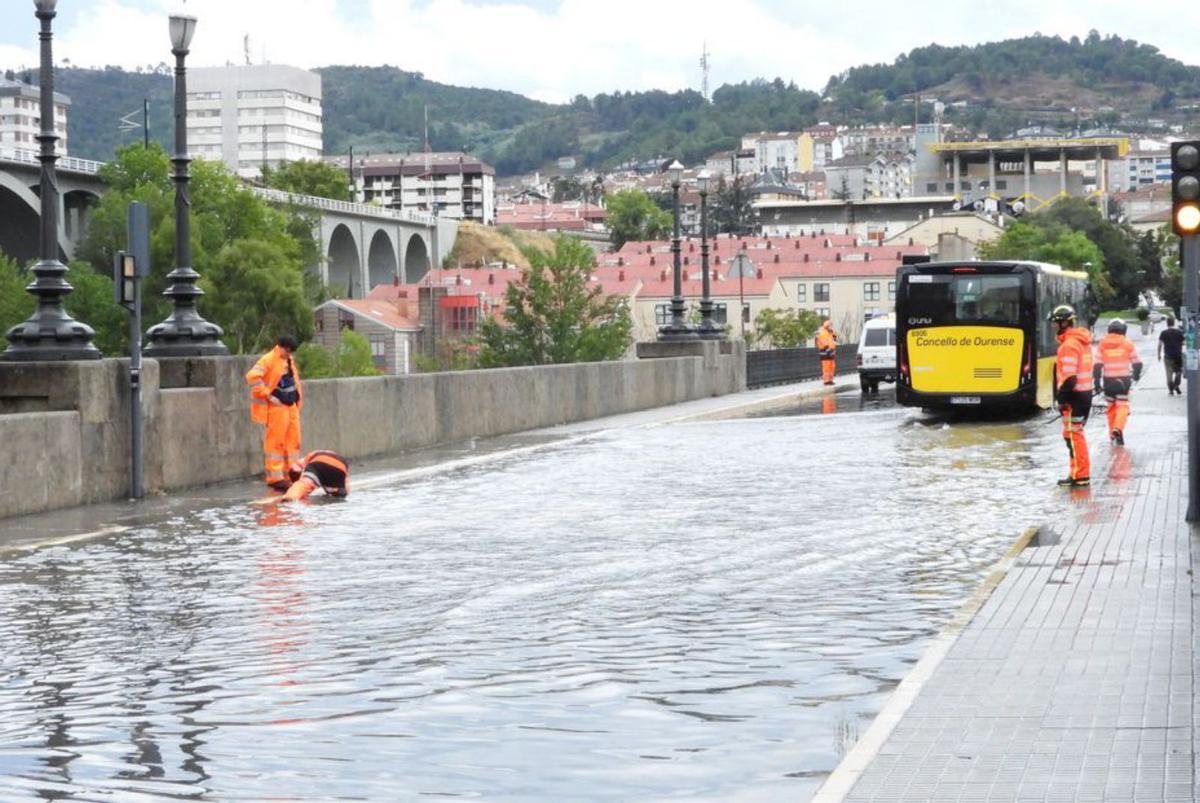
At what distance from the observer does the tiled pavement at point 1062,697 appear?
6348mm

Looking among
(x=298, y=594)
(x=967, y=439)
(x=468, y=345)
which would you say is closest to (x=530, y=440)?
(x=967, y=439)

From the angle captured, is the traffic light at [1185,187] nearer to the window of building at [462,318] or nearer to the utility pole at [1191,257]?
the utility pole at [1191,257]

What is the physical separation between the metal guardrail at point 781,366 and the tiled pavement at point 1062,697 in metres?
38.5

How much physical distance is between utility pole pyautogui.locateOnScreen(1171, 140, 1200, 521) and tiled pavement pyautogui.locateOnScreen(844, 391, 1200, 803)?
75.1 inches

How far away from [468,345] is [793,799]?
272ft

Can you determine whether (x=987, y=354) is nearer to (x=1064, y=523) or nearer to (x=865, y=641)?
(x=1064, y=523)

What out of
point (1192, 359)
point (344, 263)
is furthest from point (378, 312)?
point (1192, 359)

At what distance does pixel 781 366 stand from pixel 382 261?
4715 inches

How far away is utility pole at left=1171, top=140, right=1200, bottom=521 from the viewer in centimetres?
1449

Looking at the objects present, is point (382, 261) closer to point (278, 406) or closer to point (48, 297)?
point (278, 406)

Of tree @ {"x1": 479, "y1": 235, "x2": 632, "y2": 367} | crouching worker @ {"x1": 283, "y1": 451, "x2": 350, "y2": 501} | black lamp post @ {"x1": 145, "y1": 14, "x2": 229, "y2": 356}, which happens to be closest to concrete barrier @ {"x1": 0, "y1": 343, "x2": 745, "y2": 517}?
black lamp post @ {"x1": 145, "y1": 14, "x2": 229, "y2": 356}

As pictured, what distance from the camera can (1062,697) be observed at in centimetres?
786

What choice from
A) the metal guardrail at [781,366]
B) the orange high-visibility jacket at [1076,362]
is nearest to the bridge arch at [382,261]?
the metal guardrail at [781,366]

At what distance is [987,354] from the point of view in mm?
33781
